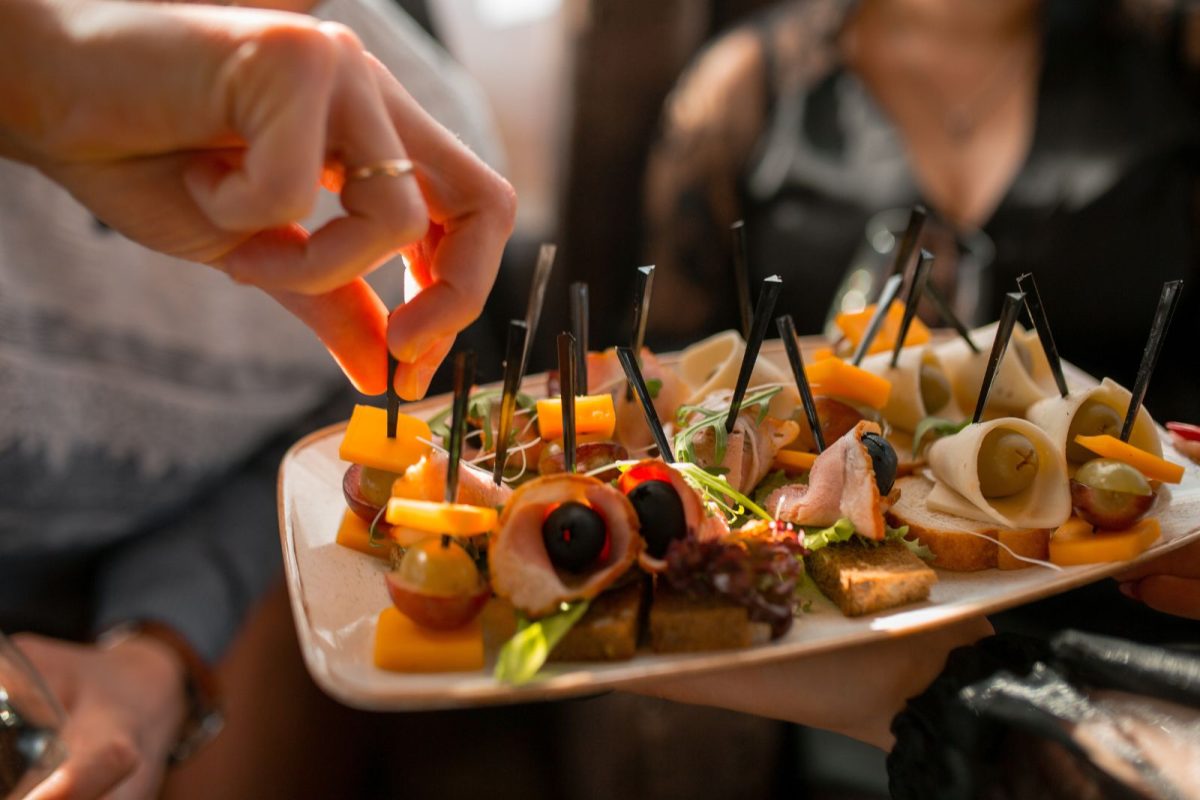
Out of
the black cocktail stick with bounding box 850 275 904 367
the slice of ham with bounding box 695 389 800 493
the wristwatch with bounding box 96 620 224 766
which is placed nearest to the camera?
the slice of ham with bounding box 695 389 800 493

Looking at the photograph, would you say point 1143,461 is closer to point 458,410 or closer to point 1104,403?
point 1104,403

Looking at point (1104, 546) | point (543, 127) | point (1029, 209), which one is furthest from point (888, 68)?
point (1104, 546)

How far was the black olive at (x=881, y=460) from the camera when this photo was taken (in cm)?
96

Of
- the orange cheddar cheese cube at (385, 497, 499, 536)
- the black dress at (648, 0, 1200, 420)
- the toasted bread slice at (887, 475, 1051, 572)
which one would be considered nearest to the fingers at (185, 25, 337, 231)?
the orange cheddar cheese cube at (385, 497, 499, 536)

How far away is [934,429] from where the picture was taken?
112 cm

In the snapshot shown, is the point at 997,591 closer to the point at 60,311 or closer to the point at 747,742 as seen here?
the point at 747,742


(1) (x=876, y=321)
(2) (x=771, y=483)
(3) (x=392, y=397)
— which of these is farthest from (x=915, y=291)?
(3) (x=392, y=397)

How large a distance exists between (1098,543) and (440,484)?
2.17ft

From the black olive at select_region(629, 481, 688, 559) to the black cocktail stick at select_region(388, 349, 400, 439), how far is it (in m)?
0.27

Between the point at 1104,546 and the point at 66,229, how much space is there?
1576 millimetres

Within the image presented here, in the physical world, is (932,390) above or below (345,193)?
below

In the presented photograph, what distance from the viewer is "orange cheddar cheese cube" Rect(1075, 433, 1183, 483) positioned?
3.27 feet

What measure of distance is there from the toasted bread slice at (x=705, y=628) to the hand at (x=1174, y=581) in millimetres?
500

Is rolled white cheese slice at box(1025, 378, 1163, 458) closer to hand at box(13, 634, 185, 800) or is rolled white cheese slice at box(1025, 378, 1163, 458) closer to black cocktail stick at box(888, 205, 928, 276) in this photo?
black cocktail stick at box(888, 205, 928, 276)
